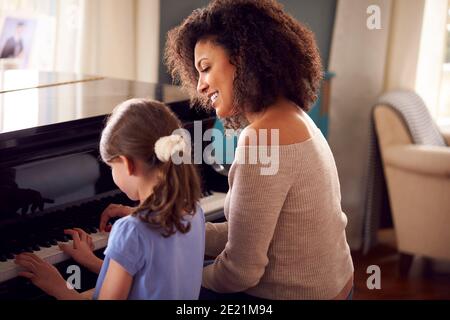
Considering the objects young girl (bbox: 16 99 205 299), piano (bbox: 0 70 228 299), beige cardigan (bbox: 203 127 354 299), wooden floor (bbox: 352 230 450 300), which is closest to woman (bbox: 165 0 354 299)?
beige cardigan (bbox: 203 127 354 299)

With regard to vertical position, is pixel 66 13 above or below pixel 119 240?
above

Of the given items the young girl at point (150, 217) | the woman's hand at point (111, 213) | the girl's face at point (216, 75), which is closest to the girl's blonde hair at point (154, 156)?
the young girl at point (150, 217)

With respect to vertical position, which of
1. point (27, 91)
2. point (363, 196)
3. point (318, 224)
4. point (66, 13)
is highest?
point (66, 13)

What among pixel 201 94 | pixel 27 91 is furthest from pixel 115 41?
pixel 201 94

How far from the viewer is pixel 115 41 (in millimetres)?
3906

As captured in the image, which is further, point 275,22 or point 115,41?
point 115,41

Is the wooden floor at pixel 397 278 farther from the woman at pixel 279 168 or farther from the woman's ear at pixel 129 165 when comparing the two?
the woman's ear at pixel 129 165

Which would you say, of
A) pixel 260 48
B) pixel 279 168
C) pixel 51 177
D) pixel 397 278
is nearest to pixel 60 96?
pixel 51 177

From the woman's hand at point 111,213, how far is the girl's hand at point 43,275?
291mm

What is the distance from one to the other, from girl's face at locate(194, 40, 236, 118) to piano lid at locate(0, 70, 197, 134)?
351mm

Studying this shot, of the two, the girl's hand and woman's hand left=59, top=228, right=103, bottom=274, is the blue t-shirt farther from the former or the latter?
woman's hand left=59, top=228, right=103, bottom=274

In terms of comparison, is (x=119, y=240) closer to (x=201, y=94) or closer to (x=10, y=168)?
(x=10, y=168)

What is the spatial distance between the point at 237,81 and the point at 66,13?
79.0 inches

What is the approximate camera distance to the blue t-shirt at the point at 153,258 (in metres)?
1.60
